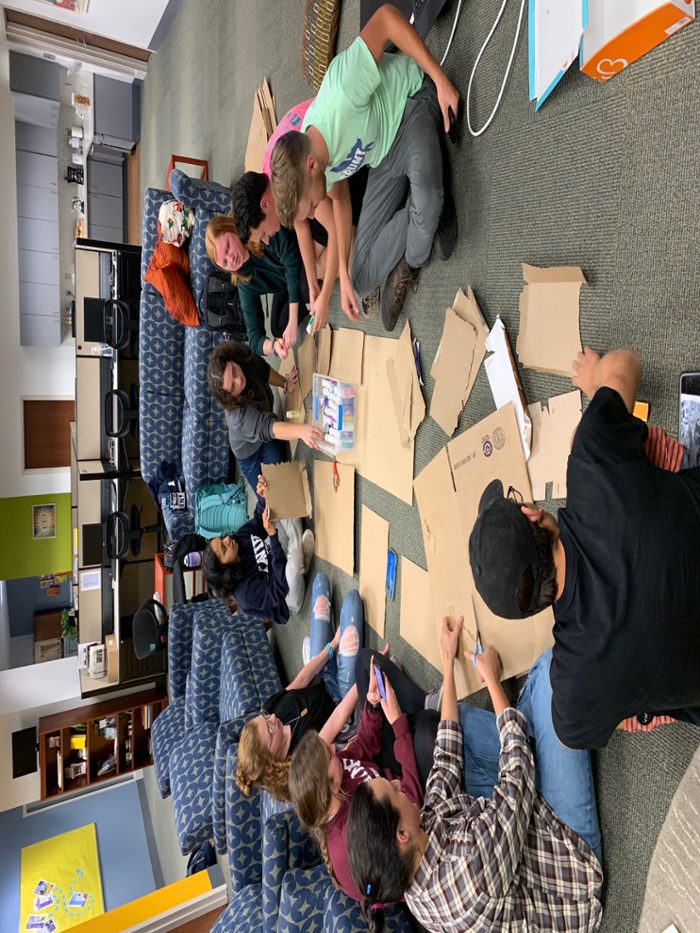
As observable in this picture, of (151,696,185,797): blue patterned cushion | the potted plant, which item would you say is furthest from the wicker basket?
the potted plant

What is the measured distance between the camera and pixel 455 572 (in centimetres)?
190

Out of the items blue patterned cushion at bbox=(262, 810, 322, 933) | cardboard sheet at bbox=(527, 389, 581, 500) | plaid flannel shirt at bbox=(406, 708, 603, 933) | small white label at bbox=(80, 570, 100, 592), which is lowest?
blue patterned cushion at bbox=(262, 810, 322, 933)

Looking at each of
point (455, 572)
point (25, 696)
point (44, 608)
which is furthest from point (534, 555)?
point (44, 608)

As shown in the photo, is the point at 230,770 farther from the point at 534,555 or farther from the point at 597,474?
the point at 597,474

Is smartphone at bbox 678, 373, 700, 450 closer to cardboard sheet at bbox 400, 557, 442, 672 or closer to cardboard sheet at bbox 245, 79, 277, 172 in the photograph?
cardboard sheet at bbox 400, 557, 442, 672

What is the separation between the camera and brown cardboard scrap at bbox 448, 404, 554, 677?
161 centimetres

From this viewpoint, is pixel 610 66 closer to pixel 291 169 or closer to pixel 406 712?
pixel 291 169

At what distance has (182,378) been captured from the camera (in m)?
3.46

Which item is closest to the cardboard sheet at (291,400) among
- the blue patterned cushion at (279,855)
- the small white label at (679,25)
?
the blue patterned cushion at (279,855)

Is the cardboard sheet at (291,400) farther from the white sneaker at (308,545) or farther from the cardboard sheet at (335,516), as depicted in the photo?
the white sneaker at (308,545)

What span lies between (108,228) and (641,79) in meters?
5.29

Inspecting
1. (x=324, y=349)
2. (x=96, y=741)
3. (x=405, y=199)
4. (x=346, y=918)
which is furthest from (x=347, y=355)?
(x=96, y=741)

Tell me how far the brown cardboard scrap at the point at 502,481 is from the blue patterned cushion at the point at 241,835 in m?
1.32

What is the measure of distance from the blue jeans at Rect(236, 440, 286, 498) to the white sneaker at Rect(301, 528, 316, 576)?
0.38 meters
